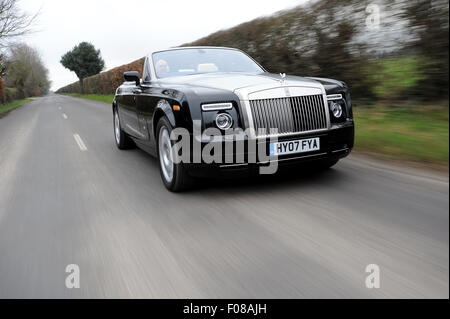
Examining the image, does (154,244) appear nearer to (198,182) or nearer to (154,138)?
(198,182)

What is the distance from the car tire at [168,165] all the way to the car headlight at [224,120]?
1.86ft

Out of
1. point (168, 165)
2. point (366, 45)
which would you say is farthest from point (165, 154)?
point (366, 45)

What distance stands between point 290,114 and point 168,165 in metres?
1.44

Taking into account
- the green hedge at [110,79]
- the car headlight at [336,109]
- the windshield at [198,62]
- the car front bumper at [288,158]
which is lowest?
the car front bumper at [288,158]

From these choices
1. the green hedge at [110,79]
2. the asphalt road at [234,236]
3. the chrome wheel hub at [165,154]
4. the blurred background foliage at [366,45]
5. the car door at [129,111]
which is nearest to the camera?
the asphalt road at [234,236]

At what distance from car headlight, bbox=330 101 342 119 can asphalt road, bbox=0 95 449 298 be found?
27.1 inches

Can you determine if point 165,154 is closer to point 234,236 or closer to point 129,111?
point 234,236

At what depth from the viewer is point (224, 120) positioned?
3.83 m

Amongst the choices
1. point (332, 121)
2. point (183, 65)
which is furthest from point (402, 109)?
point (183, 65)

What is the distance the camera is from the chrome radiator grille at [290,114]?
385 cm

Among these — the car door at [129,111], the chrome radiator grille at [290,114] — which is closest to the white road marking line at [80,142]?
the car door at [129,111]

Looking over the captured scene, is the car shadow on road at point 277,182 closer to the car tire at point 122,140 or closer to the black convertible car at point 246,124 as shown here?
the black convertible car at point 246,124

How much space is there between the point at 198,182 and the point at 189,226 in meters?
0.97

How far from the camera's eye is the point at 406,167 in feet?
15.1
